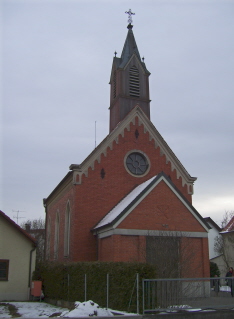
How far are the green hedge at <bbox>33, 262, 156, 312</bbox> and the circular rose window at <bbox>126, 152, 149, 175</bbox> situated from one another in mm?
9252

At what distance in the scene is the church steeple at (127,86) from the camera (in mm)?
30000

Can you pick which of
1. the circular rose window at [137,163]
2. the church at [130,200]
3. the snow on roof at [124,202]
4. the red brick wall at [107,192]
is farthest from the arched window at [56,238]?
the circular rose window at [137,163]

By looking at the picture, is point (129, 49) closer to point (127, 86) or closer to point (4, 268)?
point (127, 86)

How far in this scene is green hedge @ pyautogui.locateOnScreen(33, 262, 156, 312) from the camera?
1338cm

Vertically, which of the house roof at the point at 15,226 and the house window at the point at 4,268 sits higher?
the house roof at the point at 15,226

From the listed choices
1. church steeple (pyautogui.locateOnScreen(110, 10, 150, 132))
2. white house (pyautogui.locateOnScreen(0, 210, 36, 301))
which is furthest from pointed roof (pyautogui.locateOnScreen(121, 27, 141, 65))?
white house (pyautogui.locateOnScreen(0, 210, 36, 301))

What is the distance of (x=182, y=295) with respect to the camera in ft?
44.3

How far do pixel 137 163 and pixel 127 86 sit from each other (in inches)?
272

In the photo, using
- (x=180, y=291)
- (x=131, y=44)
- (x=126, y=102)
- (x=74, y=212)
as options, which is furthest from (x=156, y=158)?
(x=180, y=291)

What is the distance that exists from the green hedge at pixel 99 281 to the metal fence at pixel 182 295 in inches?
14.9

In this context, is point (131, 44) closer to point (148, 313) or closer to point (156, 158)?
point (156, 158)

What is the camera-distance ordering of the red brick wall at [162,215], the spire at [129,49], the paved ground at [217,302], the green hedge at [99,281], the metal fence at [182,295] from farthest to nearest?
the spire at [129,49] < the red brick wall at [162,215] < the paved ground at [217,302] < the green hedge at [99,281] < the metal fence at [182,295]

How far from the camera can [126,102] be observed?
3002 cm

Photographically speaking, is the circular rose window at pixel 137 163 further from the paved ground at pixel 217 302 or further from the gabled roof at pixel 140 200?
the paved ground at pixel 217 302
